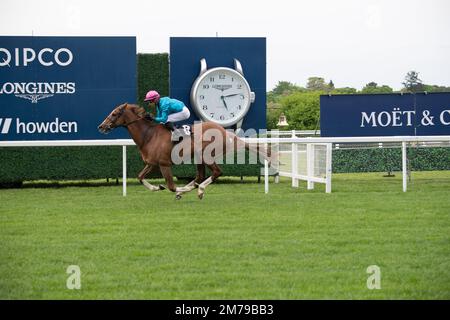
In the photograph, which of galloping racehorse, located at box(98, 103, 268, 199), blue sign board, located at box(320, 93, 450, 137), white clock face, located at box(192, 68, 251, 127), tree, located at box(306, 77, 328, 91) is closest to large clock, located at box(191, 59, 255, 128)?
white clock face, located at box(192, 68, 251, 127)

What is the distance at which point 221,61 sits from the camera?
44.5 ft

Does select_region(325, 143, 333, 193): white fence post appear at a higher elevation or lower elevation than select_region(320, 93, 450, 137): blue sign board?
lower

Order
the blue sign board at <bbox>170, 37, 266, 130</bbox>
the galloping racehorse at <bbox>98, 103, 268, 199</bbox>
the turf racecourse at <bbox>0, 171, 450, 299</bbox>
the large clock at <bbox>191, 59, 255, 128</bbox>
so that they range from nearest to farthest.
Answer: the turf racecourse at <bbox>0, 171, 450, 299</bbox> < the galloping racehorse at <bbox>98, 103, 268, 199</bbox> < the large clock at <bbox>191, 59, 255, 128</bbox> < the blue sign board at <bbox>170, 37, 266, 130</bbox>

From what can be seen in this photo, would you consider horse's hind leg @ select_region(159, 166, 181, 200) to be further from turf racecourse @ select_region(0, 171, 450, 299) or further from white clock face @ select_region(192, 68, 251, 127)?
white clock face @ select_region(192, 68, 251, 127)

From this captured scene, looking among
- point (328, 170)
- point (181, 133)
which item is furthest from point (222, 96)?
point (181, 133)

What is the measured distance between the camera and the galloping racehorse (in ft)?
33.2

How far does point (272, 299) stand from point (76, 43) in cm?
957

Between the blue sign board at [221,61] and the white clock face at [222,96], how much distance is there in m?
0.23

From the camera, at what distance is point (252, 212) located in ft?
28.6

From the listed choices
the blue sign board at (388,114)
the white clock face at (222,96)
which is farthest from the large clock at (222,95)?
the blue sign board at (388,114)

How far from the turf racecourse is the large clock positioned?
2785 millimetres
